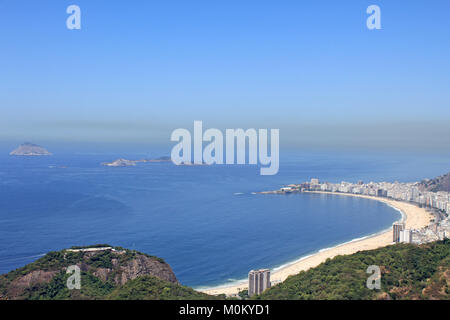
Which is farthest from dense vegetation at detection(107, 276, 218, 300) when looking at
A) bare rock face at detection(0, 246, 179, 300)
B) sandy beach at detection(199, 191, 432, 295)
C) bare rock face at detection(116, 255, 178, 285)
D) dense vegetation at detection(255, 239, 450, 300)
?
sandy beach at detection(199, 191, 432, 295)

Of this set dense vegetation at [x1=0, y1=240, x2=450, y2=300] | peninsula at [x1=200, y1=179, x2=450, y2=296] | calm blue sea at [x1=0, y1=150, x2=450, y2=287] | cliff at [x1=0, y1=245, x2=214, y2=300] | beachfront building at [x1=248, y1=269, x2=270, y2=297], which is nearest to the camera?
dense vegetation at [x1=0, y1=240, x2=450, y2=300]

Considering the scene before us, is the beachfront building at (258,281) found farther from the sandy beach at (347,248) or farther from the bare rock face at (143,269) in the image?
the bare rock face at (143,269)

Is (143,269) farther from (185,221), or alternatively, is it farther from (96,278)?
(185,221)

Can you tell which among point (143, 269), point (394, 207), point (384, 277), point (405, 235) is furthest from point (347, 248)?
point (394, 207)

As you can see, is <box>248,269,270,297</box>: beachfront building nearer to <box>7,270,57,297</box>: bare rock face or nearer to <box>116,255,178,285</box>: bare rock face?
<box>116,255,178,285</box>: bare rock face
